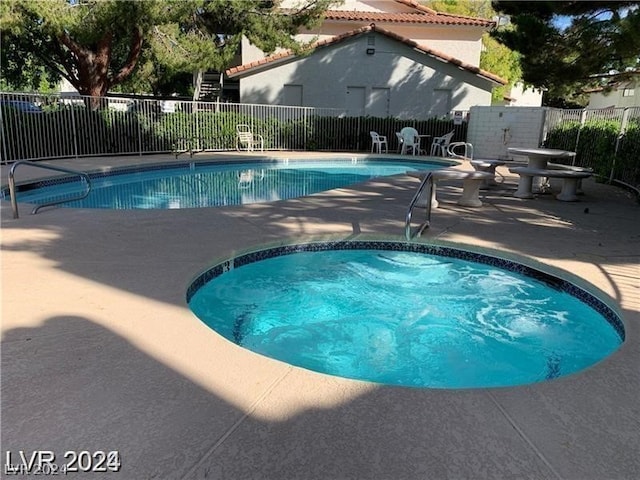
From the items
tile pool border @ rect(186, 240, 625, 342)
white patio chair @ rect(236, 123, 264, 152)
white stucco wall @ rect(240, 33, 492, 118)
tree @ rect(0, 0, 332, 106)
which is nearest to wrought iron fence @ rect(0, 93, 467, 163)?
white patio chair @ rect(236, 123, 264, 152)

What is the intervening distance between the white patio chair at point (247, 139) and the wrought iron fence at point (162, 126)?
205 millimetres

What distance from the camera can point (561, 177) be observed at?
28.7ft

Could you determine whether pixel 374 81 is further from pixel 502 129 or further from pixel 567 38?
pixel 567 38

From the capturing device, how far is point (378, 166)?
17.2 metres

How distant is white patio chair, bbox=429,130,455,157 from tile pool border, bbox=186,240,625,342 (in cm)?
1350

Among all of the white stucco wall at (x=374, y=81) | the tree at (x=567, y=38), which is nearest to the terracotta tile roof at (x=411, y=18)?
the white stucco wall at (x=374, y=81)

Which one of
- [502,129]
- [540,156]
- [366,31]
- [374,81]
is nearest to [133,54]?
[366,31]

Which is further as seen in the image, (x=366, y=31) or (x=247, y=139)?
(x=366, y=31)

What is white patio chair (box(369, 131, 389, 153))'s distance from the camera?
→ 19.1m

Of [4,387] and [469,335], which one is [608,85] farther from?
[4,387]

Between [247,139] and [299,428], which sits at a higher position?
[247,139]

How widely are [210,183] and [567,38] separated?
28.5 feet

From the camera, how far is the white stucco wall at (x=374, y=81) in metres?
21.3

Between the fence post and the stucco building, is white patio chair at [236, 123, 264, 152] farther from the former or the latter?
the fence post
